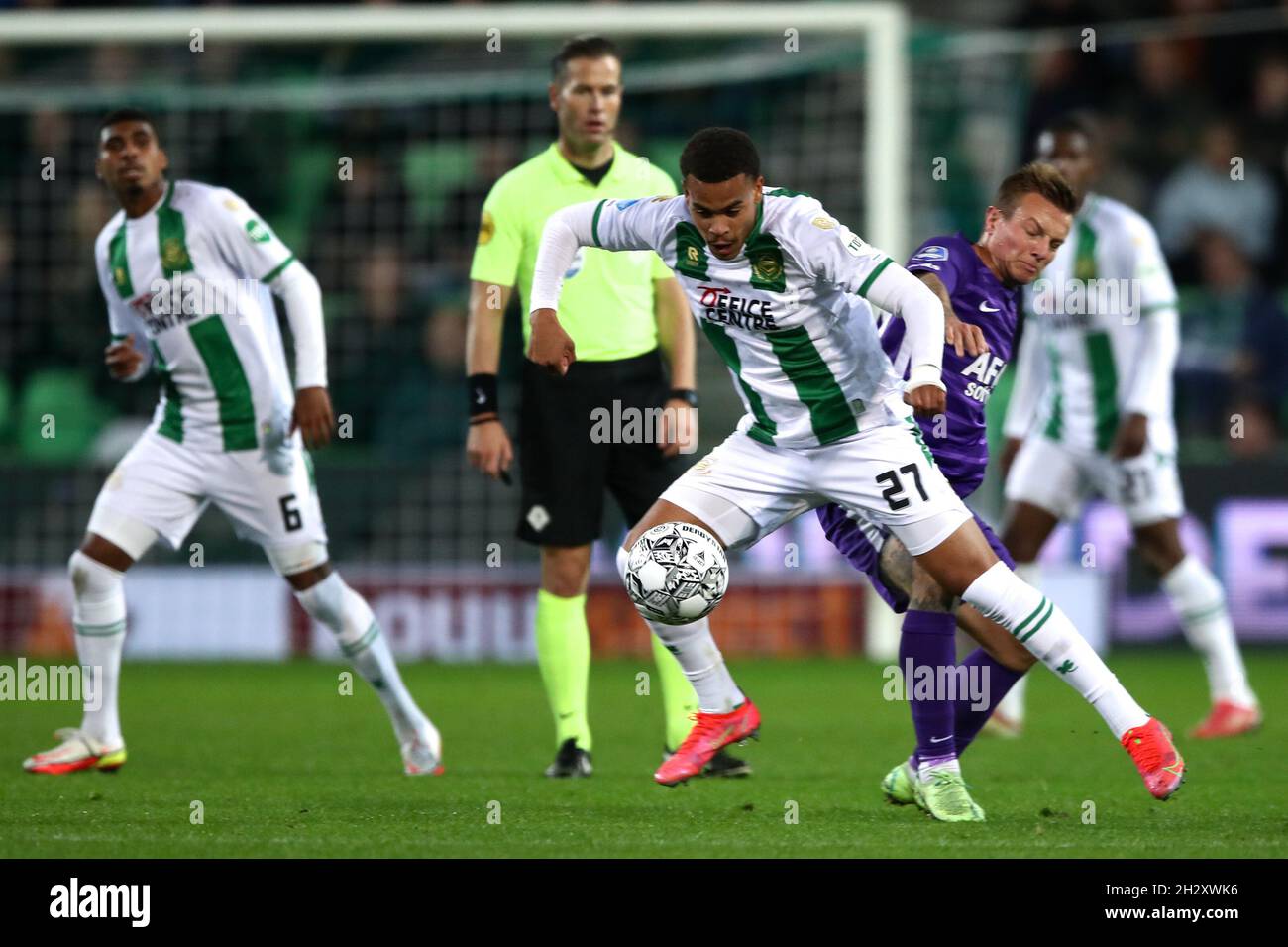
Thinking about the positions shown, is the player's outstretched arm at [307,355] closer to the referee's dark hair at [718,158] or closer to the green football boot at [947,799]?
the referee's dark hair at [718,158]

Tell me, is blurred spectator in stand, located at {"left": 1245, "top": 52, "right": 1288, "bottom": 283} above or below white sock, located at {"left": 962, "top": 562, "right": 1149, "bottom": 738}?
above

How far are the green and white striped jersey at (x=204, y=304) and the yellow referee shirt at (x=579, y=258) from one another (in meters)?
0.77

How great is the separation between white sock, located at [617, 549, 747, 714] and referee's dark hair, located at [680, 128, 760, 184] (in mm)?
1290

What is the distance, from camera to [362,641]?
24.6ft

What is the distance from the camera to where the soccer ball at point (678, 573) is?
236 inches

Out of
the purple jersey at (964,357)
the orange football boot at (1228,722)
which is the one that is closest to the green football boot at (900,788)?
the purple jersey at (964,357)

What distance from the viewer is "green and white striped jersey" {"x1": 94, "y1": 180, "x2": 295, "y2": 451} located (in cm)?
750

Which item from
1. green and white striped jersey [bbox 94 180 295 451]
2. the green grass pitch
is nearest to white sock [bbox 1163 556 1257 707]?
the green grass pitch

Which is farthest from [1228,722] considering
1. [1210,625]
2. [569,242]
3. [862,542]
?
[569,242]

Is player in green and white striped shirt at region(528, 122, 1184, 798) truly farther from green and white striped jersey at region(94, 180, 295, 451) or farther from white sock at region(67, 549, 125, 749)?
white sock at region(67, 549, 125, 749)
